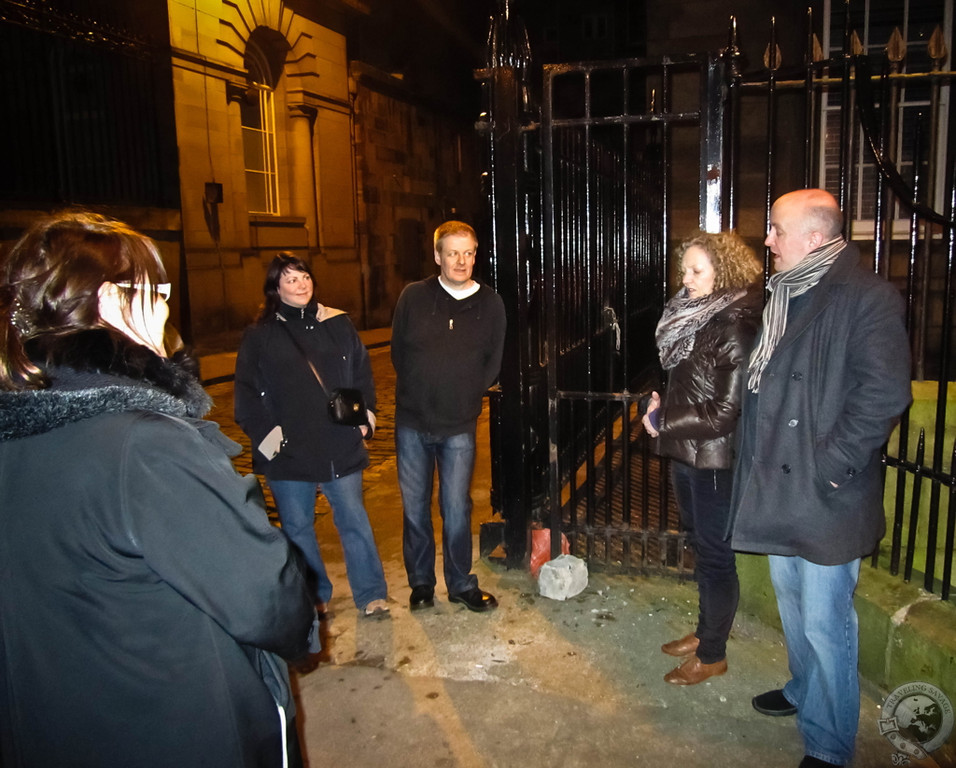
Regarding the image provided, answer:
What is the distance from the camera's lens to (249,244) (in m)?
15.5

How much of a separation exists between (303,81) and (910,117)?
13.7m

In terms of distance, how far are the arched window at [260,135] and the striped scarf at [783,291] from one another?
15.5m

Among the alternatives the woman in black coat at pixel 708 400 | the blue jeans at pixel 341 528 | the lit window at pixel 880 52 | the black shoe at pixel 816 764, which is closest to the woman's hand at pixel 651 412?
the woman in black coat at pixel 708 400

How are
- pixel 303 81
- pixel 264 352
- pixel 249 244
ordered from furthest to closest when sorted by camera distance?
A: pixel 303 81 → pixel 249 244 → pixel 264 352

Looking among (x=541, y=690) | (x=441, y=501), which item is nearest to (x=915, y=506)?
(x=541, y=690)

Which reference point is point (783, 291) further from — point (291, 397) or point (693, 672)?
point (291, 397)

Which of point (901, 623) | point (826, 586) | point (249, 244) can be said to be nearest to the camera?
point (826, 586)

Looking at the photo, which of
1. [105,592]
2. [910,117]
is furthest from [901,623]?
[910,117]

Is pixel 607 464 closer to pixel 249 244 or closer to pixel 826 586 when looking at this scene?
pixel 826 586

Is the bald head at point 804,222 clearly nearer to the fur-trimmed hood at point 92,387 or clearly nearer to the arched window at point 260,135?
the fur-trimmed hood at point 92,387

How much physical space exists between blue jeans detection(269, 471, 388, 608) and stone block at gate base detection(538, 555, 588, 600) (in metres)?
0.88

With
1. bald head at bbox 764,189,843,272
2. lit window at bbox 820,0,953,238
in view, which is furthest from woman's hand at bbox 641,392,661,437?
lit window at bbox 820,0,953,238

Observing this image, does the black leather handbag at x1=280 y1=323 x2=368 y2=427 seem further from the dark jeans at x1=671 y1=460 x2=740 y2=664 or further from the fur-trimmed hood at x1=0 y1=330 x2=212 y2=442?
the fur-trimmed hood at x1=0 y1=330 x2=212 y2=442

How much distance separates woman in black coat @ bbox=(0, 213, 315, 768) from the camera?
1.38 m
